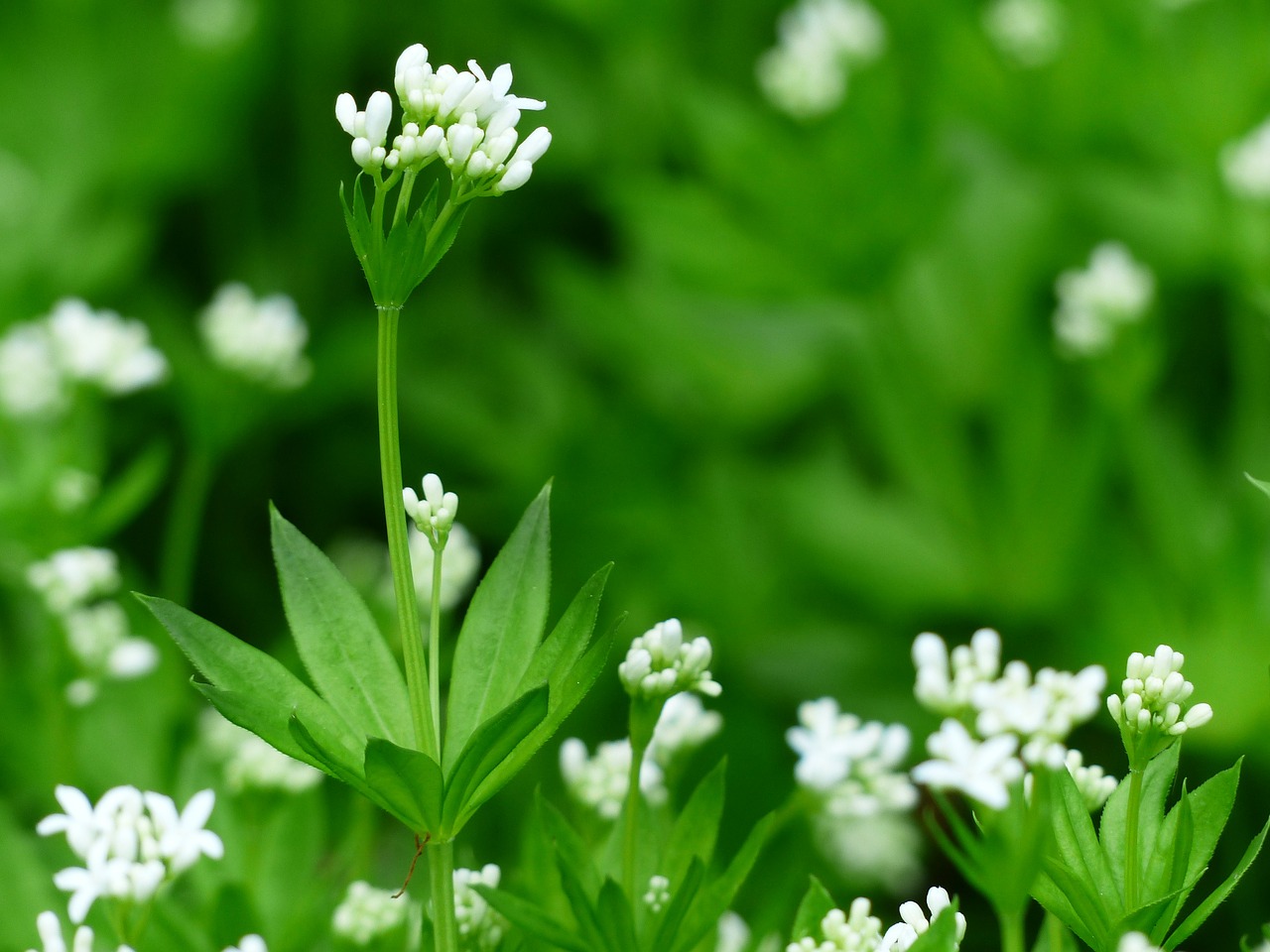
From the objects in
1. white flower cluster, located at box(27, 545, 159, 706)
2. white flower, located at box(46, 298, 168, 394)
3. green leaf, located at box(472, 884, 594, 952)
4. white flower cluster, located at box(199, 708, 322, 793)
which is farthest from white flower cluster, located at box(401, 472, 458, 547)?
white flower, located at box(46, 298, 168, 394)

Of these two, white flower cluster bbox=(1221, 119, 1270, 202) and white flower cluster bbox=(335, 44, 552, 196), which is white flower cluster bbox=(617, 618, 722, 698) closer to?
white flower cluster bbox=(335, 44, 552, 196)

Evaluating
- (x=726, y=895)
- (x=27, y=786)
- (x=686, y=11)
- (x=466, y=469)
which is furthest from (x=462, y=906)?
(x=686, y=11)

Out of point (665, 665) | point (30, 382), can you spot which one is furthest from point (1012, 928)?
point (30, 382)

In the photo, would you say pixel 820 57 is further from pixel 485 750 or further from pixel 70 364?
pixel 485 750

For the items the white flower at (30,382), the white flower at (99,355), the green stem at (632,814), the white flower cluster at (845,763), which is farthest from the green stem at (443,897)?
the white flower at (30,382)

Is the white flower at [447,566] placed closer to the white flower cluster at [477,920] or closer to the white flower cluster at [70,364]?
the white flower cluster at [477,920]

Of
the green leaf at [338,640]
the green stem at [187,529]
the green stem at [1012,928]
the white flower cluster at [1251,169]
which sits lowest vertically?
the green stem at [1012,928]
